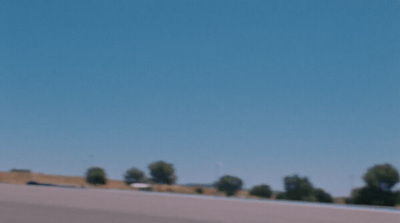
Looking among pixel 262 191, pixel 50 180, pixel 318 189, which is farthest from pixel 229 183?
pixel 50 180

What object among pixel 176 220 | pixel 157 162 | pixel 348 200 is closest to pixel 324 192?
pixel 348 200

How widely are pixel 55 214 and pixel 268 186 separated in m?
136

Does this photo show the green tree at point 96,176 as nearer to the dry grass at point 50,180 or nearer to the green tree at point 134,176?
the dry grass at point 50,180

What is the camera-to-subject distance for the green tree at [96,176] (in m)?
160

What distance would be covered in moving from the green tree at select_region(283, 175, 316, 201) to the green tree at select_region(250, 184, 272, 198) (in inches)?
314

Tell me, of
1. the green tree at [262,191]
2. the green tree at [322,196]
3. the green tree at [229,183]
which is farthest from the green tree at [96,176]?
the green tree at [322,196]

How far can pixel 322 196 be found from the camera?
127062 mm

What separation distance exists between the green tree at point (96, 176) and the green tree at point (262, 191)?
210ft

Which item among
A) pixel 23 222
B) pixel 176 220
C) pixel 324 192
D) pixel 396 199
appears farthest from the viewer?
pixel 324 192

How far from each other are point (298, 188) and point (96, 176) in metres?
83.5

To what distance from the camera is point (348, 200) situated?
390ft

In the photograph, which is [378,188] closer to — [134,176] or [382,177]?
[382,177]

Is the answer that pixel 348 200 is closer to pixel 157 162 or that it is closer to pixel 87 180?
pixel 157 162

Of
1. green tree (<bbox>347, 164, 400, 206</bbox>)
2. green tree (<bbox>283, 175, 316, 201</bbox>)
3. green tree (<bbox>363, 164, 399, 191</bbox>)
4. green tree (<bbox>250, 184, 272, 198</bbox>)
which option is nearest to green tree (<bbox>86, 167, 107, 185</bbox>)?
Result: green tree (<bbox>250, 184, 272, 198</bbox>)
